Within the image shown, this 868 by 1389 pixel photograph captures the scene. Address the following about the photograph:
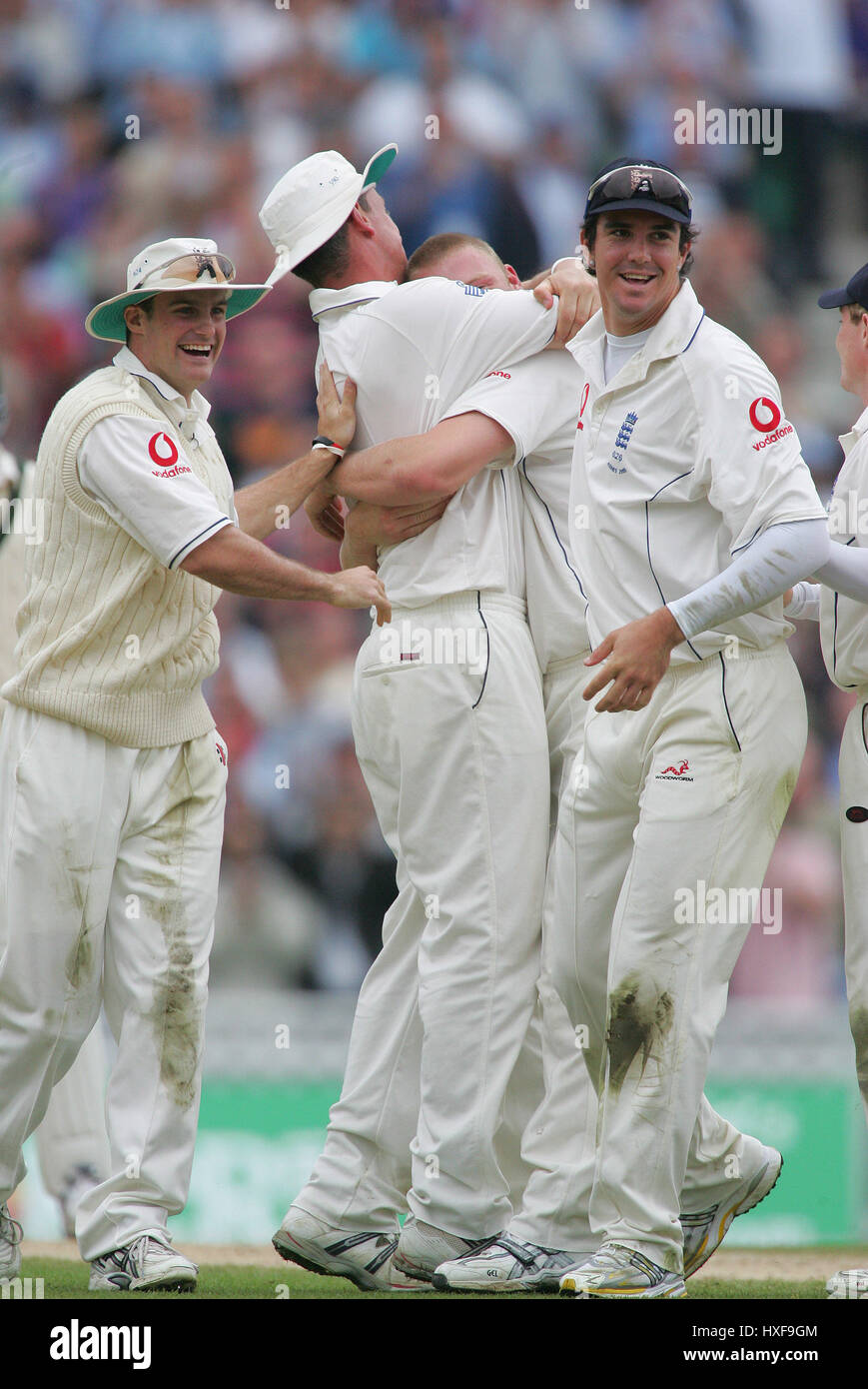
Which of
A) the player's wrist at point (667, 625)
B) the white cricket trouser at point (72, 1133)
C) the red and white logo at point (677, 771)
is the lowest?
the white cricket trouser at point (72, 1133)

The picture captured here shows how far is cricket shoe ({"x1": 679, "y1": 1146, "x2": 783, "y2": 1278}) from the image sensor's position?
159 inches

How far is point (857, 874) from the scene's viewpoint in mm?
3820

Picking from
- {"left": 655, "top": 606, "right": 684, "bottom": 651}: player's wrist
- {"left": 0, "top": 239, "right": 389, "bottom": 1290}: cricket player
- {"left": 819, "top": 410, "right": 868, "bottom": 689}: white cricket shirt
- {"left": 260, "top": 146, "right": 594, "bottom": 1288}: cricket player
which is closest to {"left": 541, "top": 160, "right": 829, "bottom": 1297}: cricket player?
{"left": 655, "top": 606, "right": 684, "bottom": 651}: player's wrist

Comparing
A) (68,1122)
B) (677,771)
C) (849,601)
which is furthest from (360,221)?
(68,1122)

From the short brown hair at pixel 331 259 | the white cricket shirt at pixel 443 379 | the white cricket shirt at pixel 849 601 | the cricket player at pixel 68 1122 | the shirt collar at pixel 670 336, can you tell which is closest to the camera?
the shirt collar at pixel 670 336

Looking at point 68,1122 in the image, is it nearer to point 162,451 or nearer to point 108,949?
point 108,949

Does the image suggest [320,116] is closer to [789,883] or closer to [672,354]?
[789,883]

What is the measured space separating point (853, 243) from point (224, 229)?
357cm

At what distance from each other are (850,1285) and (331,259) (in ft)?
8.95

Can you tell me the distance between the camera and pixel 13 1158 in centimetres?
408

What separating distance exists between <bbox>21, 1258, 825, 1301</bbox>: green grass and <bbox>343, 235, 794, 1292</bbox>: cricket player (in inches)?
5.0

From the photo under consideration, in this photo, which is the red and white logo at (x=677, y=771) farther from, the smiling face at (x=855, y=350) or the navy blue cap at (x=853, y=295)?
the navy blue cap at (x=853, y=295)

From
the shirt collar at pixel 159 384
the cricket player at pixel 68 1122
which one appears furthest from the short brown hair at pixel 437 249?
the cricket player at pixel 68 1122

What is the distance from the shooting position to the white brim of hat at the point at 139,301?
417 centimetres
